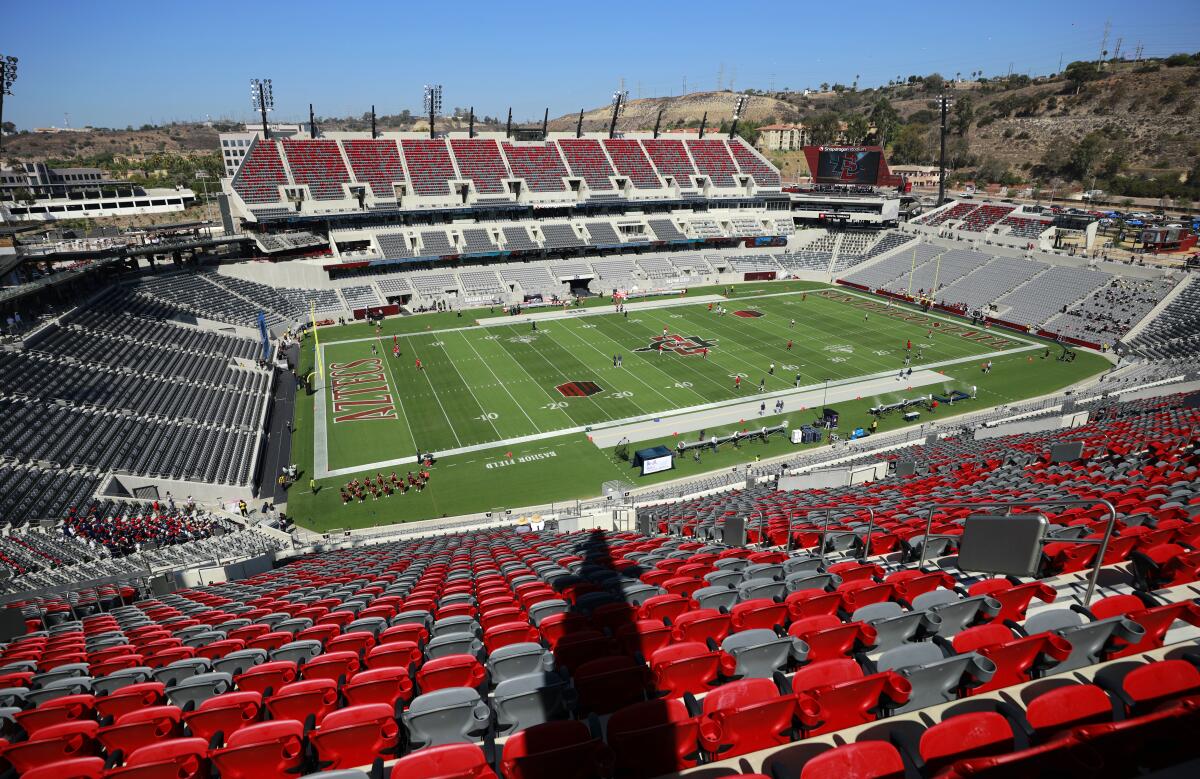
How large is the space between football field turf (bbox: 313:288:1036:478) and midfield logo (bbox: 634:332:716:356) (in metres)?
0.16

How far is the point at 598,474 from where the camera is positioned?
107ft

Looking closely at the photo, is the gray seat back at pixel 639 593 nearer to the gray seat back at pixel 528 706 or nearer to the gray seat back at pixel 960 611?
the gray seat back at pixel 528 706

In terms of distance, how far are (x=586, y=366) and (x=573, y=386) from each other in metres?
4.25

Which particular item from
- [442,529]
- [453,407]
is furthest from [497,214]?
[442,529]

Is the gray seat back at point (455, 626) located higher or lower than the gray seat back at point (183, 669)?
higher

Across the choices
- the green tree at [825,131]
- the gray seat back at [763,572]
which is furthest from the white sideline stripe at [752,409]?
the green tree at [825,131]

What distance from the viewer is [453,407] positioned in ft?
135

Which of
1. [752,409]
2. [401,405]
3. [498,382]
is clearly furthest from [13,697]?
[498,382]

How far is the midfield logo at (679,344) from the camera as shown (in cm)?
5100

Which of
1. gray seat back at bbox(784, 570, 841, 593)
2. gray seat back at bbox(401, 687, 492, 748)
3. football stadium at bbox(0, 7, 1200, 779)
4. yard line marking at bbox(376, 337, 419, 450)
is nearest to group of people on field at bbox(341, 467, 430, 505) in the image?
football stadium at bbox(0, 7, 1200, 779)

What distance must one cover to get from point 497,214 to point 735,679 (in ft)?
247

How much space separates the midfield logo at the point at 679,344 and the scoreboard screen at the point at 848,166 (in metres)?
45.2

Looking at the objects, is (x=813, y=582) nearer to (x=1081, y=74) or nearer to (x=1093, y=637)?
(x=1093, y=637)

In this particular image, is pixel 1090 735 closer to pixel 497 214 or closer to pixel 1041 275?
pixel 1041 275
